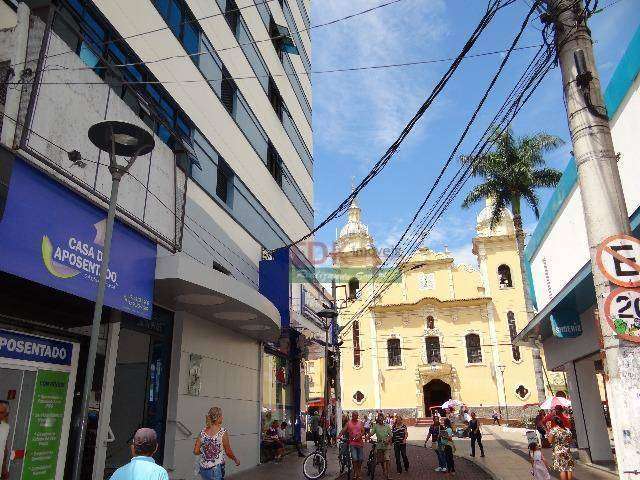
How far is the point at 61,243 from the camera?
6.55 m

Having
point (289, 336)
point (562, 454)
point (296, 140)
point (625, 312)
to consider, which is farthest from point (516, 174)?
point (625, 312)

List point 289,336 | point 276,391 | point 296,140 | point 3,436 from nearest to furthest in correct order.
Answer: point 3,436
point 289,336
point 276,391
point 296,140

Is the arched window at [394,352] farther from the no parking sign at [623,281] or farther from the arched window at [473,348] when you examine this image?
the no parking sign at [623,281]

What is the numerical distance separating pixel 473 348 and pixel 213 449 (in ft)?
136

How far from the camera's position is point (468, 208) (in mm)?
32188

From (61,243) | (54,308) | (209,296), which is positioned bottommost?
(54,308)

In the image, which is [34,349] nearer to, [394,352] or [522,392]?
[394,352]

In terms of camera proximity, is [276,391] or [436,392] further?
[436,392]

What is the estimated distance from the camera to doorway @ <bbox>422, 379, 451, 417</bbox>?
45.5 m

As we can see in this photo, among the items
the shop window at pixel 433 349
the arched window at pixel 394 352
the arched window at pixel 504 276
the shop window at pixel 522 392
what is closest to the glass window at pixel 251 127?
the arched window at pixel 394 352

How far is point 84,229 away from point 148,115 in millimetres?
3978

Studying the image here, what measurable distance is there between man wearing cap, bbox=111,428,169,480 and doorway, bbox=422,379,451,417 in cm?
4446

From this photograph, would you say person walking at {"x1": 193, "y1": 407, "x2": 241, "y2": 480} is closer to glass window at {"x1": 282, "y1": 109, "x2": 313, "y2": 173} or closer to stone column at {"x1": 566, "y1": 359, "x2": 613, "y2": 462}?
stone column at {"x1": 566, "y1": 359, "x2": 613, "y2": 462}

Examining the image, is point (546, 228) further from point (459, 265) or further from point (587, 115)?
point (459, 265)
